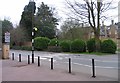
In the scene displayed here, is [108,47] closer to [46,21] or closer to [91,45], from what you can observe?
[91,45]

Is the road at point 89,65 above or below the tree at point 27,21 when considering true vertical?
below

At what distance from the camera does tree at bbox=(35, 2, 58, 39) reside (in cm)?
6988

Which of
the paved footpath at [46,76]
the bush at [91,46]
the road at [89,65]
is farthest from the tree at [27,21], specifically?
the paved footpath at [46,76]

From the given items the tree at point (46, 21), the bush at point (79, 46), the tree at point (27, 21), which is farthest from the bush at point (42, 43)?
the tree at point (27, 21)

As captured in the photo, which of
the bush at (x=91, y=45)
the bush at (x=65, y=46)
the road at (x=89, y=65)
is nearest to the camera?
the road at (x=89, y=65)

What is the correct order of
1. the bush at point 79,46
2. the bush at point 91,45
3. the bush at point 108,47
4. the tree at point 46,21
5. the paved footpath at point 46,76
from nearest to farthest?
the paved footpath at point 46,76
the bush at point 108,47
the bush at point 91,45
the bush at point 79,46
the tree at point 46,21

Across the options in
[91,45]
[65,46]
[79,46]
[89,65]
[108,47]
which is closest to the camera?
[89,65]

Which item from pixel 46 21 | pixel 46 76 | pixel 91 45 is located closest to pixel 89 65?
pixel 46 76

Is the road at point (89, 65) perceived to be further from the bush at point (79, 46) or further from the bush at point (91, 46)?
the bush at point (79, 46)

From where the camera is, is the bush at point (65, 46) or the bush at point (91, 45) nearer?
the bush at point (91, 45)

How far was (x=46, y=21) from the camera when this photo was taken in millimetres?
72000

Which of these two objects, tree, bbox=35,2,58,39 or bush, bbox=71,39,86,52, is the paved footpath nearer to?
bush, bbox=71,39,86,52

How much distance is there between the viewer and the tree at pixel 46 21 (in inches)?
2751

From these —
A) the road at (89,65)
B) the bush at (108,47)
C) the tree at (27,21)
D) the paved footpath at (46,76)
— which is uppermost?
the tree at (27,21)
